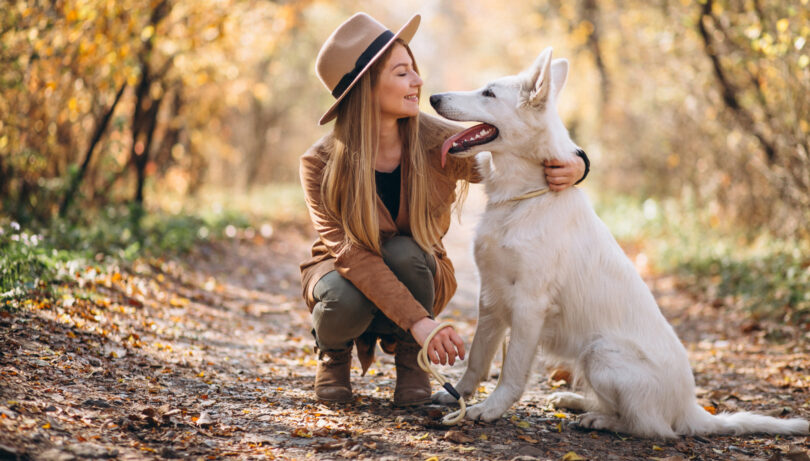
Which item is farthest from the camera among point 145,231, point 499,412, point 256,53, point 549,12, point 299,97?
point 299,97

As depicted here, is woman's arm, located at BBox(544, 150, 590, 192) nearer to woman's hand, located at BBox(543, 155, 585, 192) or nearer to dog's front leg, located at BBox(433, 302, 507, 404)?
woman's hand, located at BBox(543, 155, 585, 192)

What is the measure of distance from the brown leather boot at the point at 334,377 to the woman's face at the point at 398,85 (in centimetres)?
130

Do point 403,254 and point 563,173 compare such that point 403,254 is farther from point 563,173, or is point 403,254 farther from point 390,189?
point 563,173

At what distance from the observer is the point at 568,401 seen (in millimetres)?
3512

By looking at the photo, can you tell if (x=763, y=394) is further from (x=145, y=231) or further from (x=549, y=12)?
(x=549, y=12)

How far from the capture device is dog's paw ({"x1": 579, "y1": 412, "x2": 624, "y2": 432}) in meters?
3.14

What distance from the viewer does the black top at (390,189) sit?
11.4 feet

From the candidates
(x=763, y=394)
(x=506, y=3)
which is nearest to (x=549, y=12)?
(x=506, y=3)

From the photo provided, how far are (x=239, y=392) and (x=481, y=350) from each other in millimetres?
1314

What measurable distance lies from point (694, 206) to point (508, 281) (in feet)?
25.5

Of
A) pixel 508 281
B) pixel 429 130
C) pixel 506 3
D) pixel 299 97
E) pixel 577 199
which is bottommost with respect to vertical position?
pixel 508 281

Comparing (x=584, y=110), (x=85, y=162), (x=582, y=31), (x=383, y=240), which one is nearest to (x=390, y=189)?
(x=383, y=240)

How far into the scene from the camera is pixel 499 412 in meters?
3.08

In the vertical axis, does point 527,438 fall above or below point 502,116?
below
